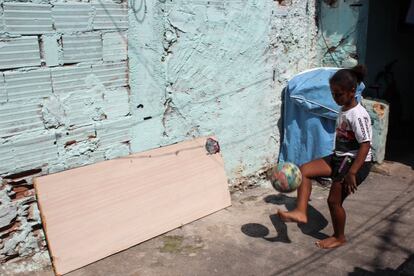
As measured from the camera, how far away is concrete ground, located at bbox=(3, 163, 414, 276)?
141 inches

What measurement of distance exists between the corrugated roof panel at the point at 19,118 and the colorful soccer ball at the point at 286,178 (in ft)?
6.22

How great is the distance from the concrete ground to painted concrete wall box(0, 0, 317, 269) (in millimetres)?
597

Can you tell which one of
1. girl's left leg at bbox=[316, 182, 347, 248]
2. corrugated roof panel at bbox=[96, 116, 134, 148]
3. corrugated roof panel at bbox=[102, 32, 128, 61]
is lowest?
girl's left leg at bbox=[316, 182, 347, 248]

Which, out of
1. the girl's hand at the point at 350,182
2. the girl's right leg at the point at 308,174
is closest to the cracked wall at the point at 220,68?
the girl's right leg at the point at 308,174

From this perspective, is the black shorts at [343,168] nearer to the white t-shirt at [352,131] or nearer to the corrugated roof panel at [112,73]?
the white t-shirt at [352,131]

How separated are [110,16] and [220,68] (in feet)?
4.55

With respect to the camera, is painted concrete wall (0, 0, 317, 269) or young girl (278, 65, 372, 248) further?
young girl (278, 65, 372, 248)

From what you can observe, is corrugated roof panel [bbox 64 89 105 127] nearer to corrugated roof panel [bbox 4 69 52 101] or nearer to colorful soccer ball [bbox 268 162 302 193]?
corrugated roof panel [bbox 4 69 52 101]

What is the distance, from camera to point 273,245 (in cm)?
399

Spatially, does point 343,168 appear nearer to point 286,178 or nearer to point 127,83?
point 286,178

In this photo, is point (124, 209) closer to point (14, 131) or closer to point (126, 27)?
point (14, 131)

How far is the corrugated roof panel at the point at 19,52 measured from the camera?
3.08 m

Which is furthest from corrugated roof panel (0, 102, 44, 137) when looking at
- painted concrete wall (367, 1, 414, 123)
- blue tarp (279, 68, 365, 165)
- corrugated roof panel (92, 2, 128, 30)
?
painted concrete wall (367, 1, 414, 123)

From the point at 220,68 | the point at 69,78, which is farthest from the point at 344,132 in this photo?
the point at 69,78
